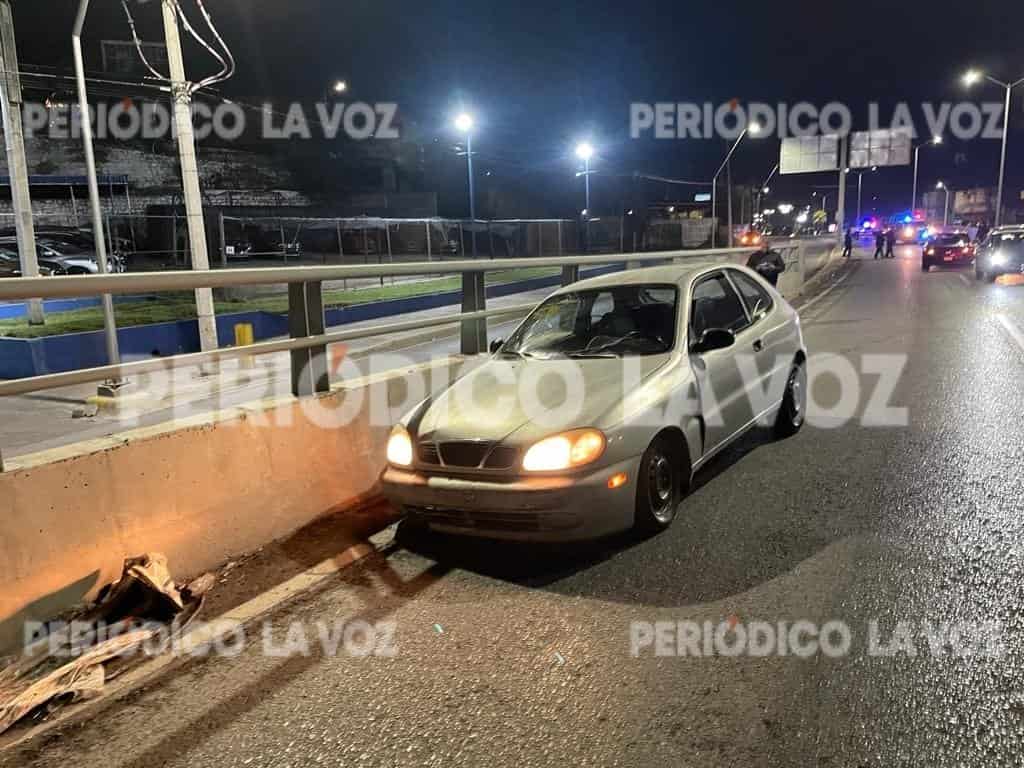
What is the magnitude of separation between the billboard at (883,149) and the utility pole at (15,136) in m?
42.4

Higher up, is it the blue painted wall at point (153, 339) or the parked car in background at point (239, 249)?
the parked car in background at point (239, 249)

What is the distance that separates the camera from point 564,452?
3945mm

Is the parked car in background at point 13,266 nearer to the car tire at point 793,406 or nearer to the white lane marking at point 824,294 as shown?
the white lane marking at point 824,294

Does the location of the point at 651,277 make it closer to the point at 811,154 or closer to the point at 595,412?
the point at 595,412

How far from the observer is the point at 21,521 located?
3.30 meters

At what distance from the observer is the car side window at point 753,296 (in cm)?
608

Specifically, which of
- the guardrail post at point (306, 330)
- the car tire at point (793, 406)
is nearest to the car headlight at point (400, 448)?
the guardrail post at point (306, 330)

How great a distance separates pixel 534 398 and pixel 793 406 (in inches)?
123

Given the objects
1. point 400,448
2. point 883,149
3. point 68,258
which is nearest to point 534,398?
point 400,448

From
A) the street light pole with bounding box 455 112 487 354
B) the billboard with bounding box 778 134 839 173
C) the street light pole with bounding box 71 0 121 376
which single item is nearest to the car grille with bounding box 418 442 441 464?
the street light pole with bounding box 455 112 487 354

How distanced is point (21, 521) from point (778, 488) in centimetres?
432

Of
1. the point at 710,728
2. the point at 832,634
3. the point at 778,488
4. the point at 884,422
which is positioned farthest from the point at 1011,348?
the point at 710,728

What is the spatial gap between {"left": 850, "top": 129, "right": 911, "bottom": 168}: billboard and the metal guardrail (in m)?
45.3

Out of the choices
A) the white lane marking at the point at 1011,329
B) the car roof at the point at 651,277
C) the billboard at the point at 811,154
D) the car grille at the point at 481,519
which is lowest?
the white lane marking at the point at 1011,329
